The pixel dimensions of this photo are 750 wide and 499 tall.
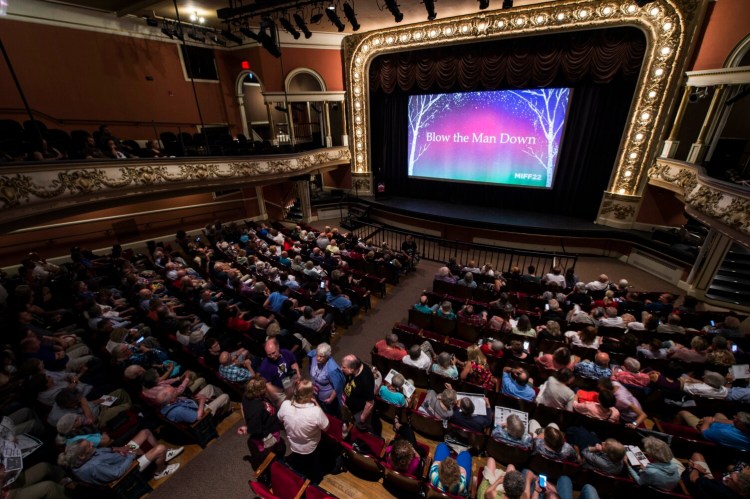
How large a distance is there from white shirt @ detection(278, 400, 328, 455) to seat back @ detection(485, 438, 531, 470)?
1744 mm

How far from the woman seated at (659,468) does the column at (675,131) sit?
896cm

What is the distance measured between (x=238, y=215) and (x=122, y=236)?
395 cm

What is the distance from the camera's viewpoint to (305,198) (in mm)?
12703

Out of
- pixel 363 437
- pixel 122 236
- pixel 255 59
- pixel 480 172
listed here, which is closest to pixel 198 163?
pixel 122 236

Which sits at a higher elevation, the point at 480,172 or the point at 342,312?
the point at 480,172

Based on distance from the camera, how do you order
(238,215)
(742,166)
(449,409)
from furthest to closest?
(238,215) < (742,166) < (449,409)

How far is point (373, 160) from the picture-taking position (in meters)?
13.4

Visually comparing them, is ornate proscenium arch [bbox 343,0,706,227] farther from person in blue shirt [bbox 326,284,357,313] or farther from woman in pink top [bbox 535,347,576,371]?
person in blue shirt [bbox 326,284,357,313]

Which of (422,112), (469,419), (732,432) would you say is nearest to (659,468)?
(732,432)

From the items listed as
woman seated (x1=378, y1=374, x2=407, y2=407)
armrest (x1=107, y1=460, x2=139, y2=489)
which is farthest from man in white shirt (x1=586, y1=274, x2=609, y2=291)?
armrest (x1=107, y1=460, x2=139, y2=489)

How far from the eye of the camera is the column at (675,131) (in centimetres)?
790

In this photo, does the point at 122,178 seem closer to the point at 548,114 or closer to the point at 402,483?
the point at 402,483

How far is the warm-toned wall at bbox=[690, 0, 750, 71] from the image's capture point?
666 cm

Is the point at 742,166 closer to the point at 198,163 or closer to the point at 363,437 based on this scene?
the point at 363,437
